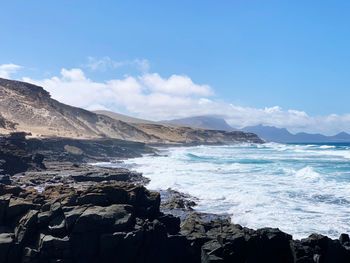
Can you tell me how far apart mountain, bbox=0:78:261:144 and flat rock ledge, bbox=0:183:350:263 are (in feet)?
128

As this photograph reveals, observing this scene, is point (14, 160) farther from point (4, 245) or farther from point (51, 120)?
point (51, 120)

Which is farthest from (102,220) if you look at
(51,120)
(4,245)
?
(51,120)

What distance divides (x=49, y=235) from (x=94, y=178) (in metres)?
15.0

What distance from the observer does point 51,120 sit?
237 ft

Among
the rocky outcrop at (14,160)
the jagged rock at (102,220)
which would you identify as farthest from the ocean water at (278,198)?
the rocky outcrop at (14,160)

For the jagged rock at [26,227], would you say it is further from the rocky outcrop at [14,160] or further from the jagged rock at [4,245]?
the rocky outcrop at [14,160]

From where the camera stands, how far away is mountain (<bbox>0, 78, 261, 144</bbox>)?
6419 cm

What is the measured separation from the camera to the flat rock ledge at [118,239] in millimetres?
9953

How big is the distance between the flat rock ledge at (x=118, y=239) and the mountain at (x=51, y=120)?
38871mm

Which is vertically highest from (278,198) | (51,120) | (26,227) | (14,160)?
(51,120)

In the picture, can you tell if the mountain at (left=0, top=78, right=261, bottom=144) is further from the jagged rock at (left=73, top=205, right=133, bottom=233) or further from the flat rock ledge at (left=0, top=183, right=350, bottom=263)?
the jagged rock at (left=73, top=205, right=133, bottom=233)

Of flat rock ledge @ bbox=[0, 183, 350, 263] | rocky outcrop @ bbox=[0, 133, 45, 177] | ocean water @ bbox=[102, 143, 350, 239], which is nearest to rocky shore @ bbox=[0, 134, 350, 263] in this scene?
flat rock ledge @ bbox=[0, 183, 350, 263]

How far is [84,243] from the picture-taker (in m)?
10.1

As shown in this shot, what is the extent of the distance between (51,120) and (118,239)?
67.7 m
